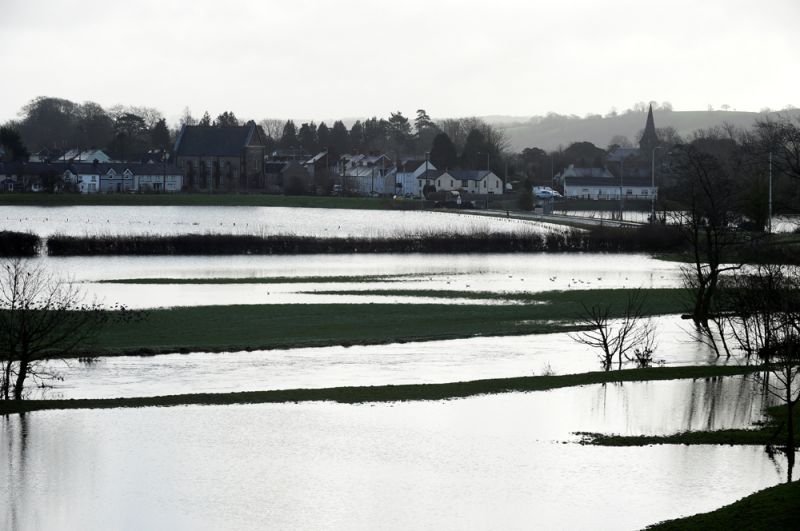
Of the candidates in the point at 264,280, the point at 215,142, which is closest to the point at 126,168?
the point at 215,142

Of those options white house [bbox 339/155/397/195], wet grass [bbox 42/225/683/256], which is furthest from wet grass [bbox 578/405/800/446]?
white house [bbox 339/155/397/195]

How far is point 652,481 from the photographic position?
23609 millimetres

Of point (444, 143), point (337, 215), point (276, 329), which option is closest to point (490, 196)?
point (444, 143)

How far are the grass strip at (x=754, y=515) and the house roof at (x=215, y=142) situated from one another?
170760 mm

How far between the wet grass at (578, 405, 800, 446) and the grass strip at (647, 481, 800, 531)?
583 cm

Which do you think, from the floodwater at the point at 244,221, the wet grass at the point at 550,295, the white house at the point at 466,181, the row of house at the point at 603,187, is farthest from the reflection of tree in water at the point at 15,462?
the row of house at the point at 603,187

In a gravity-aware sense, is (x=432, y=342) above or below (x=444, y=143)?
below

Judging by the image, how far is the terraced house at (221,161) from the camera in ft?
609

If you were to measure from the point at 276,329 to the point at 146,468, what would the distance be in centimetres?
2027

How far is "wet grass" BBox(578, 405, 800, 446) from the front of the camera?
26625 millimetres

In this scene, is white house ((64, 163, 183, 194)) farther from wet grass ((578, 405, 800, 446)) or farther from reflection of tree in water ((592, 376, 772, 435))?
wet grass ((578, 405, 800, 446))

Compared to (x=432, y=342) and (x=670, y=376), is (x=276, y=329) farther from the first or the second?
(x=670, y=376)

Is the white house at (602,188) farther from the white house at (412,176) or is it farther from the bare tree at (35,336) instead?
the bare tree at (35,336)

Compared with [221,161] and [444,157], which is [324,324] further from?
[444,157]
